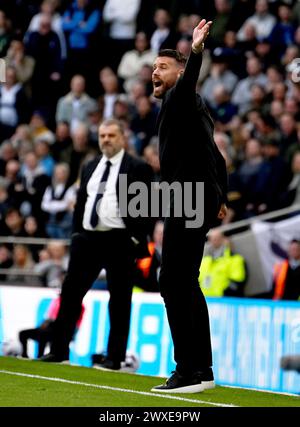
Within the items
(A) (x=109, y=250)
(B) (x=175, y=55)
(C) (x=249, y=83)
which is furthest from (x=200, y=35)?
(C) (x=249, y=83)

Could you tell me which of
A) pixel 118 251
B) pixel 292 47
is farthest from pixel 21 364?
pixel 292 47

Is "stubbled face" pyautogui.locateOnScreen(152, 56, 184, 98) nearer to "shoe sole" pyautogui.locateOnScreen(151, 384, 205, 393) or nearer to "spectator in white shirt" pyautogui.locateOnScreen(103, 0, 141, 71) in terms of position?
"shoe sole" pyautogui.locateOnScreen(151, 384, 205, 393)

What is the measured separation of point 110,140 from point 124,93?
973cm

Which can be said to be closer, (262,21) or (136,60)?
(262,21)

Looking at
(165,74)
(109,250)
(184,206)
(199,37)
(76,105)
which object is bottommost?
(109,250)

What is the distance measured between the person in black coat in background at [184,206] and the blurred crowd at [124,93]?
6832mm

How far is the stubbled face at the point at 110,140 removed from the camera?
10.1m

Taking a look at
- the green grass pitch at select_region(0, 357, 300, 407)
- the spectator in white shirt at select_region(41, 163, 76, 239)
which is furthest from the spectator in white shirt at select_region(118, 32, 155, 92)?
the green grass pitch at select_region(0, 357, 300, 407)

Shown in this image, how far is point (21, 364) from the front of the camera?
966 centimetres

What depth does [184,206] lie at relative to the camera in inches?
297

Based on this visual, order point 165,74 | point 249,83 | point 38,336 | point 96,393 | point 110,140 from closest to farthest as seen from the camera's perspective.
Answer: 1. point 96,393
2. point 165,74
3. point 110,140
4. point 38,336
5. point 249,83

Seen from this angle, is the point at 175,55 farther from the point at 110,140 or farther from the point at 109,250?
the point at 109,250

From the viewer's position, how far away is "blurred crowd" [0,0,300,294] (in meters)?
15.4

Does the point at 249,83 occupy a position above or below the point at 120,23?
below
